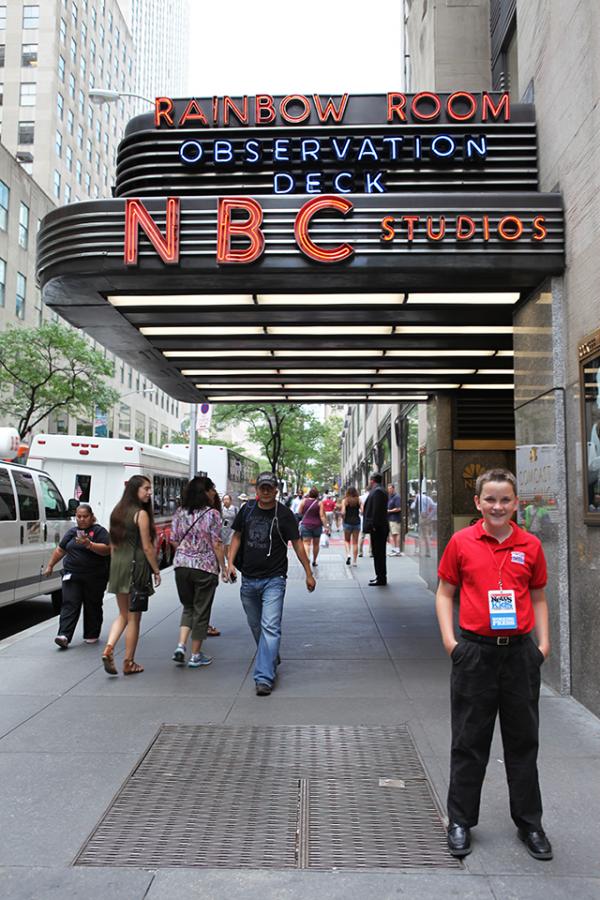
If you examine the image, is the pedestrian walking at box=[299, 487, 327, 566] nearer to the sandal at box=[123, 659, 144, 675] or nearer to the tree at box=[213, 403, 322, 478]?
the sandal at box=[123, 659, 144, 675]

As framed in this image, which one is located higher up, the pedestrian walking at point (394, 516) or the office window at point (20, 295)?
the office window at point (20, 295)

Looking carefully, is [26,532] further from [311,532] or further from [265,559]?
[311,532]

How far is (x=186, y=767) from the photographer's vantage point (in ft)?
15.8

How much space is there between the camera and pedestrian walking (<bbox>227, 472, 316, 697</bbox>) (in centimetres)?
657

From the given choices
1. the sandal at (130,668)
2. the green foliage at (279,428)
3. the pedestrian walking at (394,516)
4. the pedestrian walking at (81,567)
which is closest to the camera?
the sandal at (130,668)

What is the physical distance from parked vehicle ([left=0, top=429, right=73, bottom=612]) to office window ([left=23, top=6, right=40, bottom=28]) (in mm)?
53541

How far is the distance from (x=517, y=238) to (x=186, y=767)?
494 cm

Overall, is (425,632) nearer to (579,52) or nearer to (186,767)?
(186,767)

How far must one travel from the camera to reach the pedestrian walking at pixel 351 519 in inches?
663

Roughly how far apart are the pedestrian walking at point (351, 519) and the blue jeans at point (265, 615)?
984cm

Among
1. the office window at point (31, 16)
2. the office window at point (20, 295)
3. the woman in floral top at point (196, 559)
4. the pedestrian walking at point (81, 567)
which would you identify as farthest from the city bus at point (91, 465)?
the office window at point (31, 16)

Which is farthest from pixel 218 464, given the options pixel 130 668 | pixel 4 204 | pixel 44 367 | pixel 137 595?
pixel 4 204

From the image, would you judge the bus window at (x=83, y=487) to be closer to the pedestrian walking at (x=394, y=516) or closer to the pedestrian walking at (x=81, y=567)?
the pedestrian walking at (x=394, y=516)

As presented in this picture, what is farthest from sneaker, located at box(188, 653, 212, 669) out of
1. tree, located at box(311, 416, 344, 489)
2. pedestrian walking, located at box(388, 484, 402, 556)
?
tree, located at box(311, 416, 344, 489)
